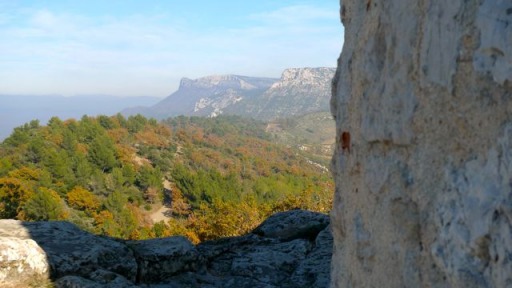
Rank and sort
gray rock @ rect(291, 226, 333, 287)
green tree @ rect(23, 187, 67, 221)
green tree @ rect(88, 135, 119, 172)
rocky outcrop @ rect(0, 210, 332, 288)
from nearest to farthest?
rocky outcrop @ rect(0, 210, 332, 288), gray rock @ rect(291, 226, 333, 287), green tree @ rect(23, 187, 67, 221), green tree @ rect(88, 135, 119, 172)

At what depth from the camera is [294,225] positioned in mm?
7879

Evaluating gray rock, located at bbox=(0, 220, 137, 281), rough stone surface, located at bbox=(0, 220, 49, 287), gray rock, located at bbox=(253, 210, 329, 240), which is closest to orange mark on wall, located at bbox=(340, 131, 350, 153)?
gray rock, located at bbox=(0, 220, 137, 281)

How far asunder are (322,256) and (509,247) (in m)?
5.03

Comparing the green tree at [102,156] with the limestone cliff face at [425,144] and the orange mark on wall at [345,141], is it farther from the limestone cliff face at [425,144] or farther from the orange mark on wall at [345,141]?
the limestone cliff face at [425,144]

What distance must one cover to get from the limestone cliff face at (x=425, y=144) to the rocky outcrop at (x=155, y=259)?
9.88 feet

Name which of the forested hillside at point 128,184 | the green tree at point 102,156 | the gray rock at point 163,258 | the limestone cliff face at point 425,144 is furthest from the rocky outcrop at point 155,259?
the green tree at point 102,156

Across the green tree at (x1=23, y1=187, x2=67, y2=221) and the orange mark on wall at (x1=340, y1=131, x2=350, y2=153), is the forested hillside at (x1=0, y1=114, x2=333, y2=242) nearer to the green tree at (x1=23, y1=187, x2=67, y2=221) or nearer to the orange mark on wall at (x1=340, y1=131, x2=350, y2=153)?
the green tree at (x1=23, y1=187, x2=67, y2=221)

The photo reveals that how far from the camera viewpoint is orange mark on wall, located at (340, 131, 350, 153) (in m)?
2.94

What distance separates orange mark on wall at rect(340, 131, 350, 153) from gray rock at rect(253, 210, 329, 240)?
4508 millimetres

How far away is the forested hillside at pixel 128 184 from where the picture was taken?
28689 mm

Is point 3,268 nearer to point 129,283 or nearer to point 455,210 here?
point 129,283

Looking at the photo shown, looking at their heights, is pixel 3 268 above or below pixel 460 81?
below

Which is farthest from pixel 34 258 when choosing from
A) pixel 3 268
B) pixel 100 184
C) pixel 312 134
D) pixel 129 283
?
pixel 312 134

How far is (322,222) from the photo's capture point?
7.83 metres
